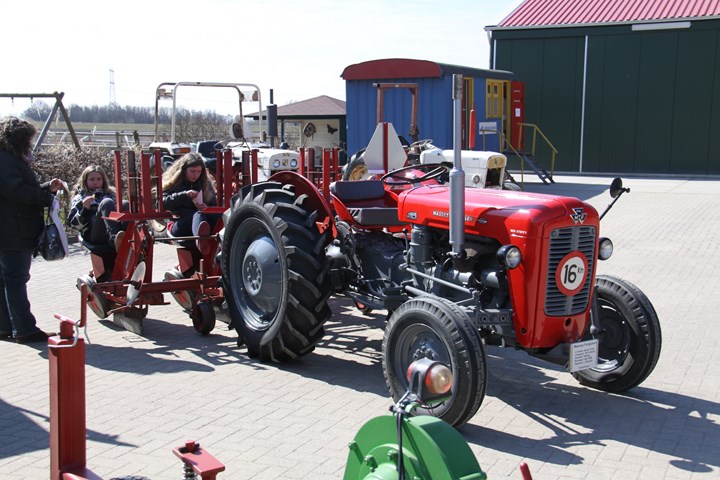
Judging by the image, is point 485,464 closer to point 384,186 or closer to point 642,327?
point 642,327

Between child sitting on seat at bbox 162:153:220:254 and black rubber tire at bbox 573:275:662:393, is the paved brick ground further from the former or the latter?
child sitting on seat at bbox 162:153:220:254

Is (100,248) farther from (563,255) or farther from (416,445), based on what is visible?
(416,445)

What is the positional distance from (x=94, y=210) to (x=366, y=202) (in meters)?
2.57

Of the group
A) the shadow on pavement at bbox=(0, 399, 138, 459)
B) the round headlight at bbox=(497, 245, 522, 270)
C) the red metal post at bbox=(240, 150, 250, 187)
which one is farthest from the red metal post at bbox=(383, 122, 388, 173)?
the shadow on pavement at bbox=(0, 399, 138, 459)

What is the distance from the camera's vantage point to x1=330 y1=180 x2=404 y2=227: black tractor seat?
18.2 ft

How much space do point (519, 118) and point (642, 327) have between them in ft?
53.0

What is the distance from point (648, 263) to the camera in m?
9.74

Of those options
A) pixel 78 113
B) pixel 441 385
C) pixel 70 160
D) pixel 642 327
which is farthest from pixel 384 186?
pixel 78 113

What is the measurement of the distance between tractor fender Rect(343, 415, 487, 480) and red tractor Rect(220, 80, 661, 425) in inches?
77.5

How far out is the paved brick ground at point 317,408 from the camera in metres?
4.04

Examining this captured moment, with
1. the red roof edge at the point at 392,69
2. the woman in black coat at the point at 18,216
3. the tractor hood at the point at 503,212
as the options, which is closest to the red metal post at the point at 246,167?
the woman in black coat at the point at 18,216

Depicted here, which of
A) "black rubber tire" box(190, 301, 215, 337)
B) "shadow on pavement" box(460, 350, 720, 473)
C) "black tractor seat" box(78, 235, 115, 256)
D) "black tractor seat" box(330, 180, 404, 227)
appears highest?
"black tractor seat" box(330, 180, 404, 227)

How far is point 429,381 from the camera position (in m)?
2.33

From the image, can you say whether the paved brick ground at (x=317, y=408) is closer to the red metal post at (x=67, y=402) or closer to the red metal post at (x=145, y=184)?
the red metal post at (x=145, y=184)
